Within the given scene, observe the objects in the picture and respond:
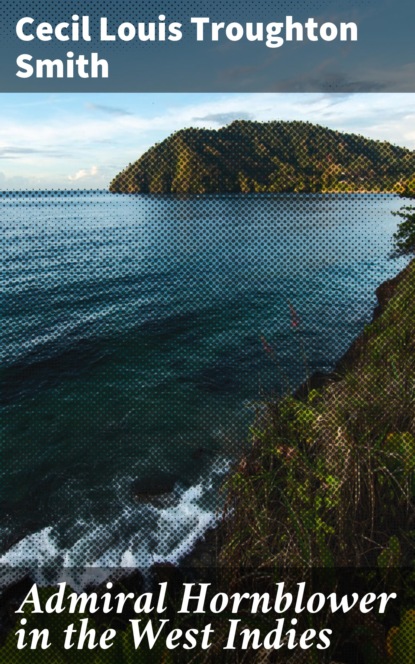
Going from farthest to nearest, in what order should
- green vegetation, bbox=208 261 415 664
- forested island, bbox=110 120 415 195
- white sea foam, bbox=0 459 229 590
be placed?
forested island, bbox=110 120 415 195
white sea foam, bbox=0 459 229 590
green vegetation, bbox=208 261 415 664

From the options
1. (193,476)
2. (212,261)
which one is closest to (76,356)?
(193,476)

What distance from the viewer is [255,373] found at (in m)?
11.4

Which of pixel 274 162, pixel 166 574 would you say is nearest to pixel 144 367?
pixel 166 574

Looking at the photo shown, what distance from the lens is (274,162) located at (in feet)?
63.1

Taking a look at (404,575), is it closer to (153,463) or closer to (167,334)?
(153,463)

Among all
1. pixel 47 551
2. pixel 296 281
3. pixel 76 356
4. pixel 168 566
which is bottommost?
pixel 47 551

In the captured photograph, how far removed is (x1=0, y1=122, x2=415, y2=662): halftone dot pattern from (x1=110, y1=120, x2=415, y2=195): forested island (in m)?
0.13

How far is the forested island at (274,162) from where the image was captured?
10.2 metres

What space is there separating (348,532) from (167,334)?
1098 cm

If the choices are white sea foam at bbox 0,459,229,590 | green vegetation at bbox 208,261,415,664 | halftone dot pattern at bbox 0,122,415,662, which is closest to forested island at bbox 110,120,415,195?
halftone dot pattern at bbox 0,122,415,662

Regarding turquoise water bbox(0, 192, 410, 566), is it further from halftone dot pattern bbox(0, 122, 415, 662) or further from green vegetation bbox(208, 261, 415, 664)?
green vegetation bbox(208, 261, 415, 664)

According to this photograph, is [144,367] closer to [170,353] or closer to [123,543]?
[170,353]

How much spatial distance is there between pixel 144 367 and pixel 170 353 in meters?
1.02

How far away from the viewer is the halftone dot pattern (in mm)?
6543
